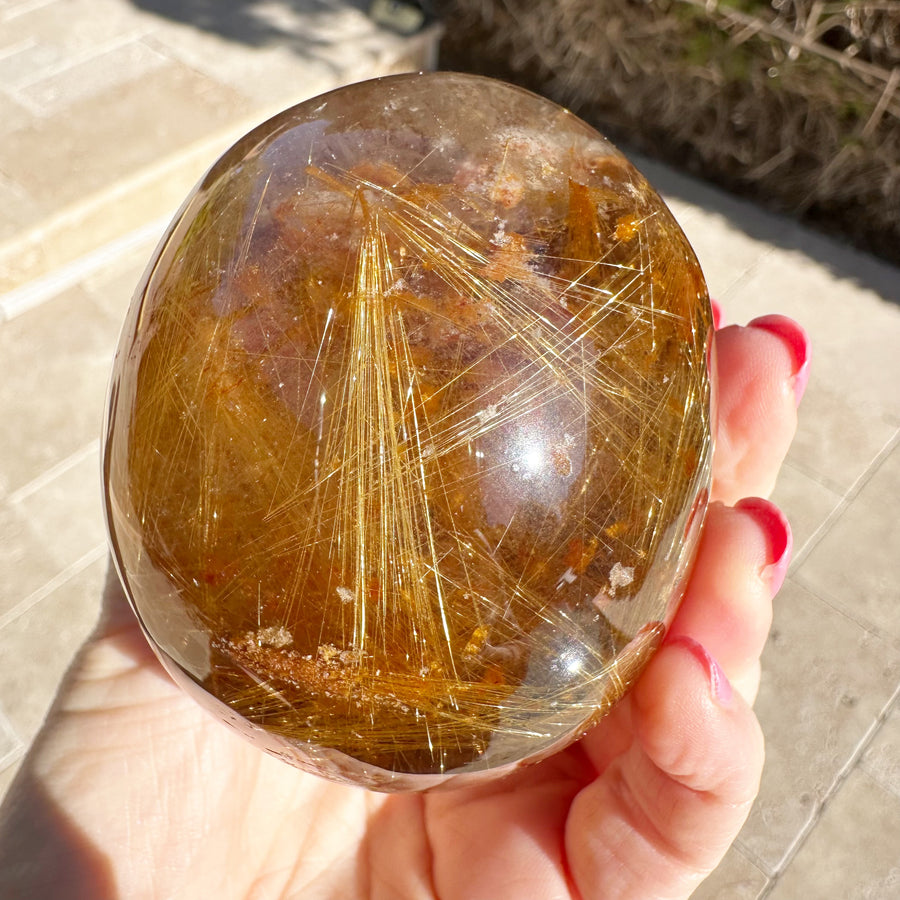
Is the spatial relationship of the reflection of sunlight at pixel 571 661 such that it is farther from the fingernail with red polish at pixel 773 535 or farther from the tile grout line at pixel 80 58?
the tile grout line at pixel 80 58

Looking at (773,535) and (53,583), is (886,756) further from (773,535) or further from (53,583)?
(53,583)

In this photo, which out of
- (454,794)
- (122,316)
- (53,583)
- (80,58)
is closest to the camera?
(454,794)

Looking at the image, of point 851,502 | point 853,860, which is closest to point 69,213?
point 851,502

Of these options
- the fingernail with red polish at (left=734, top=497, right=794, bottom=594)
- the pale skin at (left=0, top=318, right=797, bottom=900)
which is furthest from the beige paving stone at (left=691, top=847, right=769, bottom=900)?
the fingernail with red polish at (left=734, top=497, right=794, bottom=594)

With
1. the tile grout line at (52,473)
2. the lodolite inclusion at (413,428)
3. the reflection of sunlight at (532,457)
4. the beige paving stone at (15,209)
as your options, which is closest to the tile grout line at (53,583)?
the tile grout line at (52,473)

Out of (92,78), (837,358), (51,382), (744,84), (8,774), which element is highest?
(744,84)

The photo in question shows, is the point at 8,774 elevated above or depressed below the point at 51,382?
below

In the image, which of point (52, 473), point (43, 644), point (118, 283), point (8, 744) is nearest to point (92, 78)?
point (118, 283)
